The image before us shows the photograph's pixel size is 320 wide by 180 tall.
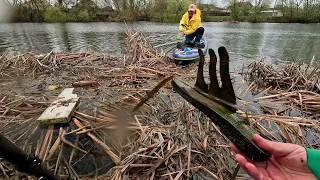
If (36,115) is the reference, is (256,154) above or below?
above

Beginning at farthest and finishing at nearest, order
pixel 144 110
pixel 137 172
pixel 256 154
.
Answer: pixel 144 110, pixel 137 172, pixel 256 154

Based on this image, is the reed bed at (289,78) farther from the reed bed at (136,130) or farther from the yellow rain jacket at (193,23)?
the yellow rain jacket at (193,23)

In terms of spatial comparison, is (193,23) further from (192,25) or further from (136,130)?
(136,130)

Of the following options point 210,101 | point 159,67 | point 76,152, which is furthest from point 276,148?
point 159,67

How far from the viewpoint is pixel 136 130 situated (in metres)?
3.56

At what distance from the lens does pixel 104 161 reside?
10.4ft

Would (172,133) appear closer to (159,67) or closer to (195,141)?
(195,141)

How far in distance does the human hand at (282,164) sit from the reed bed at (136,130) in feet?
1.01

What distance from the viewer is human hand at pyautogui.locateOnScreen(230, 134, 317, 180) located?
181cm

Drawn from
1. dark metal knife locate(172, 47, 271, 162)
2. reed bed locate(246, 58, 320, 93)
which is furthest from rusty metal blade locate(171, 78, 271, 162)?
reed bed locate(246, 58, 320, 93)

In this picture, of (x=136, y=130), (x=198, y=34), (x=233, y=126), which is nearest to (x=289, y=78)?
(x=136, y=130)

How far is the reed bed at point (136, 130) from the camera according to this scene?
297 centimetres

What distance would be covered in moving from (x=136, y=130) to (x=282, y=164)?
219 centimetres

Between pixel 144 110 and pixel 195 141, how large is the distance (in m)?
1.38
